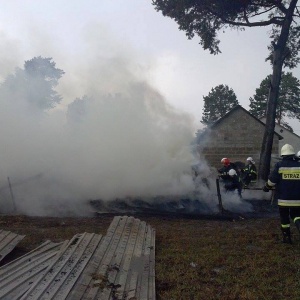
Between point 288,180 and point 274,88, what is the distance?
11.3 meters

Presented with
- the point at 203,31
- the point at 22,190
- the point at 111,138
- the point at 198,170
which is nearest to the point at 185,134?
the point at 198,170

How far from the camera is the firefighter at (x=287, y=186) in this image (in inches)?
263

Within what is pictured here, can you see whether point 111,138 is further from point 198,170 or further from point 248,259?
point 248,259

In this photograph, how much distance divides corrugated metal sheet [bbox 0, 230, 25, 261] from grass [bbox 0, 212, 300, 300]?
0.73 ft

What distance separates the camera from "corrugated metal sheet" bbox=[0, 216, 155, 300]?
4051mm

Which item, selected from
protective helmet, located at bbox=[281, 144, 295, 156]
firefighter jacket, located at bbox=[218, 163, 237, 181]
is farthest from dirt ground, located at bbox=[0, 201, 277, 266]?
protective helmet, located at bbox=[281, 144, 295, 156]

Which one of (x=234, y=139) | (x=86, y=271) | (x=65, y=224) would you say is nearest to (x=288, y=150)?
(x=86, y=271)

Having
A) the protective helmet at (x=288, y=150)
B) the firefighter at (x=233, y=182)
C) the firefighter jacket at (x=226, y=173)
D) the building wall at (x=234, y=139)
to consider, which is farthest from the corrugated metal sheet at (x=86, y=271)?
the building wall at (x=234, y=139)

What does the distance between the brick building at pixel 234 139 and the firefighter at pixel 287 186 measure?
14.8 metres

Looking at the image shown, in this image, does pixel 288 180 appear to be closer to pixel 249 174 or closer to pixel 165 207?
pixel 165 207

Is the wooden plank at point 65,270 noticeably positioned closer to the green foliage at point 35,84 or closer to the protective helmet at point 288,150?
the protective helmet at point 288,150

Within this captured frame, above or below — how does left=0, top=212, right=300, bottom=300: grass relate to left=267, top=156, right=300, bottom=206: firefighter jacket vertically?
below

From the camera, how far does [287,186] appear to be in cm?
678

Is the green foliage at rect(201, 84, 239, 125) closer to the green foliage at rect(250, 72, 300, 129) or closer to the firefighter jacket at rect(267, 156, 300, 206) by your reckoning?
the green foliage at rect(250, 72, 300, 129)
